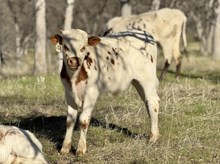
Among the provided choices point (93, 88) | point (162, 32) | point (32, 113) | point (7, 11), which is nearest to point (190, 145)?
point (93, 88)

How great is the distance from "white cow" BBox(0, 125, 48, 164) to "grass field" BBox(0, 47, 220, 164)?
488mm

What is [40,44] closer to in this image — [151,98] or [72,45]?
[151,98]

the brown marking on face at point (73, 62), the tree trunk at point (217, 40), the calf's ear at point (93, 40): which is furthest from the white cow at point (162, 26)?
the tree trunk at point (217, 40)

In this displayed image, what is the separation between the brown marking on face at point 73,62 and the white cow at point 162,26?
8.41 meters

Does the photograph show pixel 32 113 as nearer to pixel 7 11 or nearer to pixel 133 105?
pixel 133 105

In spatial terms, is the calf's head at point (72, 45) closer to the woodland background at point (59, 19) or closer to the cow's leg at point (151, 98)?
the cow's leg at point (151, 98)

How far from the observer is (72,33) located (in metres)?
6.20

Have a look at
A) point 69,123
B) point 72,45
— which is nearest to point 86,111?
point 69,123

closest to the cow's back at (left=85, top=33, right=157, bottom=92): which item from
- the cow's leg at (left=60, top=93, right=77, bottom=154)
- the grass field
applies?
the cow's leg at (left=60, top=93, right=77, bottom=154)

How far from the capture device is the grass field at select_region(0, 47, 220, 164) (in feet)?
20.3

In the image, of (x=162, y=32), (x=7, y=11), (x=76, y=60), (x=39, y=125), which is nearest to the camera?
(x=76, y=60)

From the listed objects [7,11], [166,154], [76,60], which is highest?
[7,11]

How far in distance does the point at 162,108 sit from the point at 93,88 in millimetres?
2502

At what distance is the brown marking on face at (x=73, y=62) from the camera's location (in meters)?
5.96
